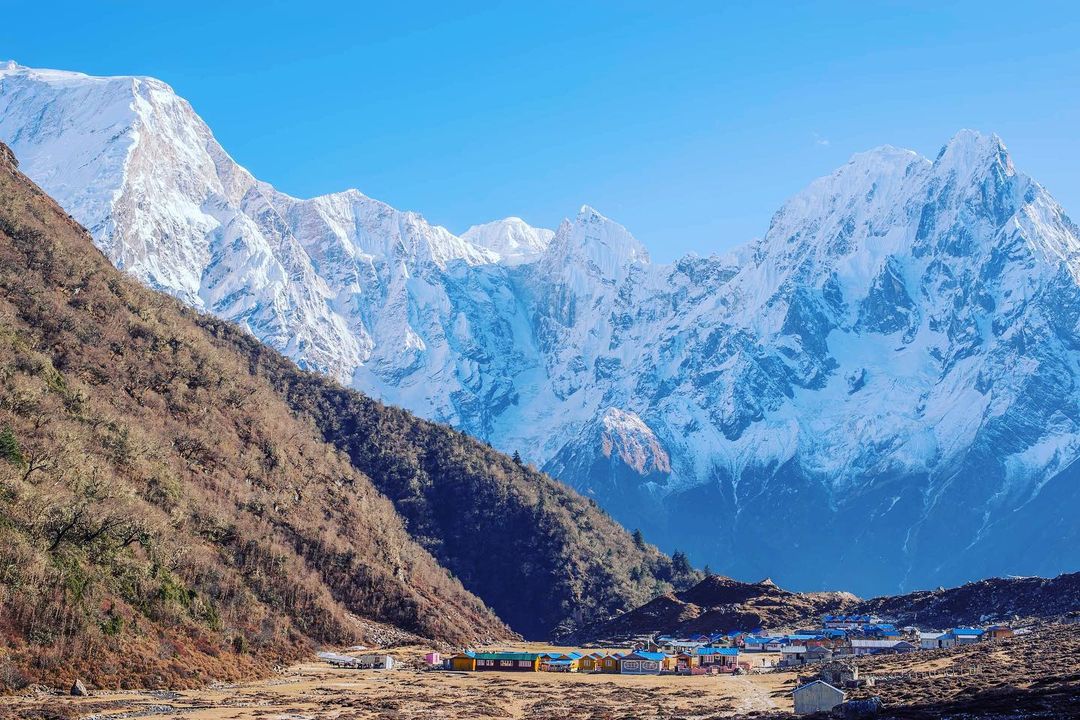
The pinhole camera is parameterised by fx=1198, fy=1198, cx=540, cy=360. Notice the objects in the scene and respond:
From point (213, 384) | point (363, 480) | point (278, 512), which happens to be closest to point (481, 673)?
point (278, 512)

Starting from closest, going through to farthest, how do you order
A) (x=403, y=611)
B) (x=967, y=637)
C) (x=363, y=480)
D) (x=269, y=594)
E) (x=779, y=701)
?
(x=779, y=701) → (x=269, y=594) → (x=967, y=637) → (x=403, y=611) → (x=363, y=480)

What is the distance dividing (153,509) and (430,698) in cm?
3276

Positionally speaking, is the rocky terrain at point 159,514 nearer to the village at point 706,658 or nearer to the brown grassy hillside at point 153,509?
the brown grassy hillside at point 153,509

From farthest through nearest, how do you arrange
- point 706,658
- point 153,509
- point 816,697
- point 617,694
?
point 706,658
point 153,509
point 617,694
point 816,697

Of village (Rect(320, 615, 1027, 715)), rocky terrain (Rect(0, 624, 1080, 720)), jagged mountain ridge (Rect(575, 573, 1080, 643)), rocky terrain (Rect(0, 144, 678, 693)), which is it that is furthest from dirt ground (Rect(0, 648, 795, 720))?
jagged mountain ridge (Rect(575, 573, 1080, 643))

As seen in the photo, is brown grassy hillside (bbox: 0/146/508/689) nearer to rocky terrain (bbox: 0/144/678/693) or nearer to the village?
rocky terrain (bbox: 0/144/678/693)

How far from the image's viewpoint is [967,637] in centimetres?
13212

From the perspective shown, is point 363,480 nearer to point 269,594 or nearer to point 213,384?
point 213,384

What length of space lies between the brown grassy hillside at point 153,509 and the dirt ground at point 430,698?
473cm

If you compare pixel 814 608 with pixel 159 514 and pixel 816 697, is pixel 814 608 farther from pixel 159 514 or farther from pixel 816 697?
pixel 159 514

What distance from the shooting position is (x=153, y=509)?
107625 millimetres

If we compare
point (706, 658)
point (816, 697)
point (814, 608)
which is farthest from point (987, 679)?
point (814, 608)

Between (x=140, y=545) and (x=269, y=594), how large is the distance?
2378 cm

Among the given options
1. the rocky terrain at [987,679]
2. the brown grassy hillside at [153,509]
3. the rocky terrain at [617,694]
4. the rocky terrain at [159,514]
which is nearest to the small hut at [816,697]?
the rocky terrain at [617,694]
